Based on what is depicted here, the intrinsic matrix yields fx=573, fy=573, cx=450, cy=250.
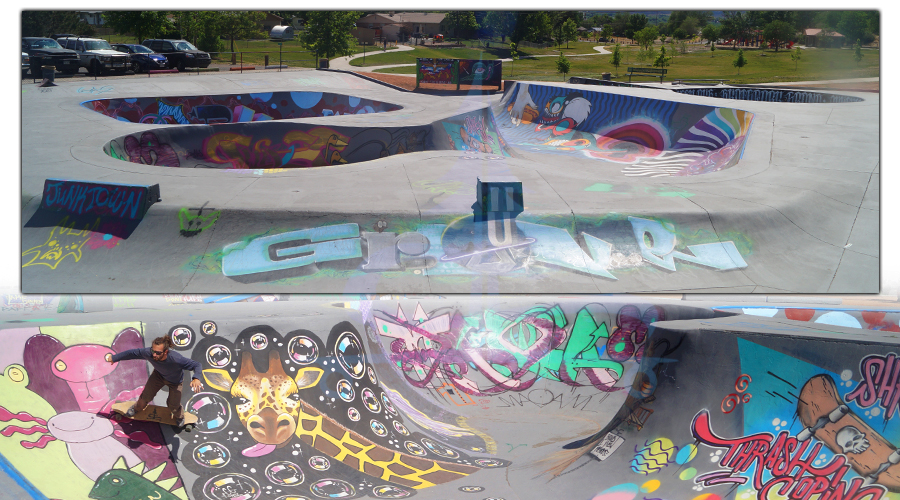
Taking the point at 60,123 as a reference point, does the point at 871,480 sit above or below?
below

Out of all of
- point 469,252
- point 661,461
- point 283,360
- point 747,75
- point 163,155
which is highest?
point 747,75

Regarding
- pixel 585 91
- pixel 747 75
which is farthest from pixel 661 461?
pixel 747 75

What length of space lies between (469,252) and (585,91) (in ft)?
52.9

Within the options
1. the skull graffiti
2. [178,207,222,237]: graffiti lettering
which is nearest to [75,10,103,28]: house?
[178,207,222,237]: graffiti lettering

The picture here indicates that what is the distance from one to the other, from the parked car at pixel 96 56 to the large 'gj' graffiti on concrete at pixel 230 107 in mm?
9116

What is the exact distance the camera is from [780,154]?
14938 millimetres

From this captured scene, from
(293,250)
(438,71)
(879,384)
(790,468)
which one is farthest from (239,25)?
(879,384)

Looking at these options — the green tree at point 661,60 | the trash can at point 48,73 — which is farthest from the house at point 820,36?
the trash can at point 48,73

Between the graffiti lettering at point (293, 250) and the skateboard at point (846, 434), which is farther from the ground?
the graffiti lettering at point (293, 250)

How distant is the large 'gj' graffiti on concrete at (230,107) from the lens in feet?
71.4

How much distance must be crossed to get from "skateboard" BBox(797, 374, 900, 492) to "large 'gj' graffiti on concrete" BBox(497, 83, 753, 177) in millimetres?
11229

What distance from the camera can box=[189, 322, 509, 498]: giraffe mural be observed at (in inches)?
244

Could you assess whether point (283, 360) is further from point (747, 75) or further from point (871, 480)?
point (747, 75)

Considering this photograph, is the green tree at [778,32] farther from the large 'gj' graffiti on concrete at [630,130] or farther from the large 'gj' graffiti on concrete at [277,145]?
the large 'gj' graffiti on concrete at [277,145]
